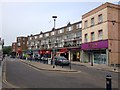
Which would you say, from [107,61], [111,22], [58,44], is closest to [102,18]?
[111,22]

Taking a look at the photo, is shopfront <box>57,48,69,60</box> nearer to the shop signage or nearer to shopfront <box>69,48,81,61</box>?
shopfront <box>69,48,81,61</box>

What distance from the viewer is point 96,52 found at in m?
44.8

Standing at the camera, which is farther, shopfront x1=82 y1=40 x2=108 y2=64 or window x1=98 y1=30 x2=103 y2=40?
window x1=98 y1=30 x2=103 y2=40

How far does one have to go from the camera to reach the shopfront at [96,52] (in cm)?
4047

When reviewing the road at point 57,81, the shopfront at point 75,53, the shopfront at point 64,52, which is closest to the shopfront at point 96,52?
the shopfront at point 75,53

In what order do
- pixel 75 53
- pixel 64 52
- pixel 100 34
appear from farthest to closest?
1. pixel 64 52
2. pixel 75 53
3. pixel 100 34

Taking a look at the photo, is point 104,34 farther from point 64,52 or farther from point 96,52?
point 64,52

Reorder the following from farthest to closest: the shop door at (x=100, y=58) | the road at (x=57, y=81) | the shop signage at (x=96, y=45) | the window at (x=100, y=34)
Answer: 1. the window at (x=100, y=34)
2. the shop door at (x=100, y=58)
3. the shop signage at (x=96, y=45)
4. the road at (x=57, y=81)

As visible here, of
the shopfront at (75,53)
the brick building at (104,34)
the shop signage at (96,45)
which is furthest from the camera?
the shopfront at (75,53)

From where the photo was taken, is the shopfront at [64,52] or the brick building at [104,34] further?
the shopfront at [64,52]

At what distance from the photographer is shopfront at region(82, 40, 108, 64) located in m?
40.5

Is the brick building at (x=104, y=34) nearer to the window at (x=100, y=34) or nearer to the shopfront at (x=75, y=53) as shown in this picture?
the window at (x=100, y=34)

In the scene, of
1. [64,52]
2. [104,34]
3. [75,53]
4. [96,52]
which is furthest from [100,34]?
[64,52]

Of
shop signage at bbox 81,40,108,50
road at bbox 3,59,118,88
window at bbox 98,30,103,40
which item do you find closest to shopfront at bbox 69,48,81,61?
shop signage at bbox 81,40,108,50
